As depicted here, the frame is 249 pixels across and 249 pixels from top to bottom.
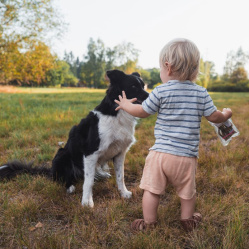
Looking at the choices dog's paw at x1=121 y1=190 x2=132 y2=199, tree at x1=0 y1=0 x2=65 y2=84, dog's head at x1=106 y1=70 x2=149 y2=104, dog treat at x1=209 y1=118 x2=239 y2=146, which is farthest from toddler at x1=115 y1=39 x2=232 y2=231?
tree at x1=0 y1=0 x2=65 y2=84

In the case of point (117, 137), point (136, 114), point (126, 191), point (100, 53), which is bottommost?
point (126, 191)

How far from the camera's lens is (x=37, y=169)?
311cm

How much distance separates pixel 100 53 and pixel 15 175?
6393cm

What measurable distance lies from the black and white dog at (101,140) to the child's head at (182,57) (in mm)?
827

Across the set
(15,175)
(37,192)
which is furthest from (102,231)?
(15,175)

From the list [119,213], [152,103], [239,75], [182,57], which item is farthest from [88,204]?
[239,75]

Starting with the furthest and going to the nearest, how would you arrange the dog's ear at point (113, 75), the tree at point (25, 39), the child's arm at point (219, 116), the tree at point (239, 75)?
the tree at point (239, 75), the tree at point (25, 39), the dog's ear at point (113, 75), the child's arm at point (219, 116)

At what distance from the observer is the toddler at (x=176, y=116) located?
1.73 metres

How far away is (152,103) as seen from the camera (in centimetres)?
178

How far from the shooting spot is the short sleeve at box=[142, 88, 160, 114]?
1.76m

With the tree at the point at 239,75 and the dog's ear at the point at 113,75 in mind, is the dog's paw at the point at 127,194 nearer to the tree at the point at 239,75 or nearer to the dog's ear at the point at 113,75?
the dog's ear at the point at 113,75

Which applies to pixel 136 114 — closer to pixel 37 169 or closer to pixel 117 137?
pixel 117 137

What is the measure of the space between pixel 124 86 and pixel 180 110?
0.97 meters

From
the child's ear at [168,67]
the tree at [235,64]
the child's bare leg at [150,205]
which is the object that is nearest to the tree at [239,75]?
the tree at [235,64]
